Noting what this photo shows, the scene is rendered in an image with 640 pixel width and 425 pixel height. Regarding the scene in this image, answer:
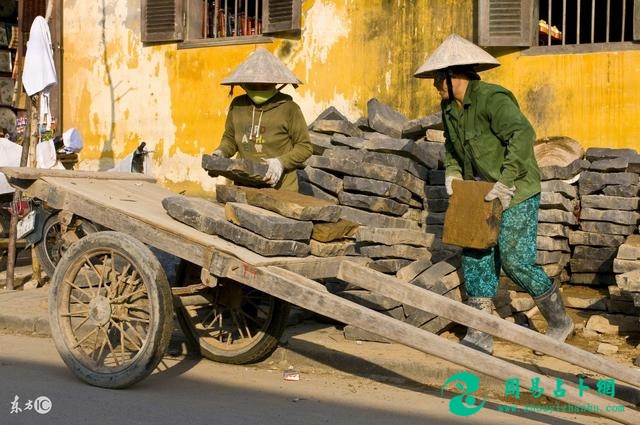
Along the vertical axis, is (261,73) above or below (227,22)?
below

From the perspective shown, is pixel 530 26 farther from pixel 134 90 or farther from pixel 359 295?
pixel 134 90

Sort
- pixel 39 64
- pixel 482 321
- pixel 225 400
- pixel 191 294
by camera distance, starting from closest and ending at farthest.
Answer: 1. pixel 482 321
2. pixel 225 400
3. pixel 191 294
4. pixel 39 64

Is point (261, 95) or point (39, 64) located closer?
point (261, 95)

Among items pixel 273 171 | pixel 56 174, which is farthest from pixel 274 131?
pixel 56 174

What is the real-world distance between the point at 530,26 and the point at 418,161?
7.23ft

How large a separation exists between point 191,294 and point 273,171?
105cm

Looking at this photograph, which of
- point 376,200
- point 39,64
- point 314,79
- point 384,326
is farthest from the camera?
point 314,79

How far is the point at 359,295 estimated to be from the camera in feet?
22.4

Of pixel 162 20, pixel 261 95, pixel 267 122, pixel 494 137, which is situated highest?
pixel 162 20

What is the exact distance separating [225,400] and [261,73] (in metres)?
2.40

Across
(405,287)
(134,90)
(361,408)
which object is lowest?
(361,408)

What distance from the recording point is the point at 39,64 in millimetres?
8719

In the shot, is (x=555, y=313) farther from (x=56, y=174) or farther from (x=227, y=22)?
(x=227, y=22)

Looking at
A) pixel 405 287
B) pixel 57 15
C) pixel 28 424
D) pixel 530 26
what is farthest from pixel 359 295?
pixel 57 15
